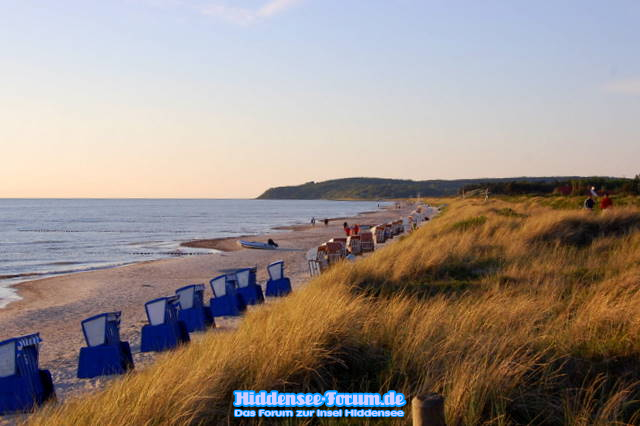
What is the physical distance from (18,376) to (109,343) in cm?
141

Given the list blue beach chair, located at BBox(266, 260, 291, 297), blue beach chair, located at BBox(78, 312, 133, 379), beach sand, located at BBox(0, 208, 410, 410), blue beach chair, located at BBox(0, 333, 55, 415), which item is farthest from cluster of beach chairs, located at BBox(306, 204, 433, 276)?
blue beach chair, located at BBox(0, 333, 55, 415)

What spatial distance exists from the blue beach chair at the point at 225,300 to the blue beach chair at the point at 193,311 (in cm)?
112

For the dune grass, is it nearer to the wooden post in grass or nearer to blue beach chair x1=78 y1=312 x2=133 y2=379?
the wooden post in grass

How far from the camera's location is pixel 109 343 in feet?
23.9

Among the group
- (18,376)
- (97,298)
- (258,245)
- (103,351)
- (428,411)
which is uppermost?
(428,411)

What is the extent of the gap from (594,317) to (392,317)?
1.96 metres

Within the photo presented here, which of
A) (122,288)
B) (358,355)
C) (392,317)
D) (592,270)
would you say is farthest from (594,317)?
(122,288)

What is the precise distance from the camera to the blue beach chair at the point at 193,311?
30.7 ft

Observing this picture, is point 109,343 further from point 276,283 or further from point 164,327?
point 276,283

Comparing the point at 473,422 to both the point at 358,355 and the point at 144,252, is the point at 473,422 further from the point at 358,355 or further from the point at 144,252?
the point at 144,252

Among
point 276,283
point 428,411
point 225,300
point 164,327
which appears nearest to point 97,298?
point 276,283

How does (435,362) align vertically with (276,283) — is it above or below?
above

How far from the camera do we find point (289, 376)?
468cm

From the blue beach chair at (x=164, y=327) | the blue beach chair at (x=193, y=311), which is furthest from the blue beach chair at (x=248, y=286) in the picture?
the blue beach chair at (x=164, y=327)
